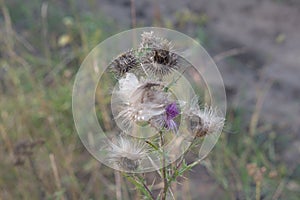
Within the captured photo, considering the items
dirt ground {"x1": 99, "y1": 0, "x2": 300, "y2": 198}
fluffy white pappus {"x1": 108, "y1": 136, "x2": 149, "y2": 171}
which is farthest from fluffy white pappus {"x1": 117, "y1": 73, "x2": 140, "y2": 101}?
dirt ground {"x1": 99, "y1": 0, "x2": 300, "y2": 198}

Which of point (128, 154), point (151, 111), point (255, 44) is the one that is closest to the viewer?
point (151, 111)

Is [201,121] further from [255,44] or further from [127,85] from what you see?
[255,44]

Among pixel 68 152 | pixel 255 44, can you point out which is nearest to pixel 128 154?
pixel 68 152

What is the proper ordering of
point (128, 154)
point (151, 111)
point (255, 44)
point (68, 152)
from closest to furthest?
point (151, 111)
point (128, 154)
point (68, 152)
point (255, 44)

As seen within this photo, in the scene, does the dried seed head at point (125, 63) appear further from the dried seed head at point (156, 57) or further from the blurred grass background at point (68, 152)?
the blurred grass background at point (68, 152)

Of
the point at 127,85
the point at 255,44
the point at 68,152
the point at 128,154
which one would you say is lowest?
the point at 128,154

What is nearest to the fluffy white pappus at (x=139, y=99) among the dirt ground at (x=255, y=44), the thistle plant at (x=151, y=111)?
the thistle plant at (x=151, y=111)
